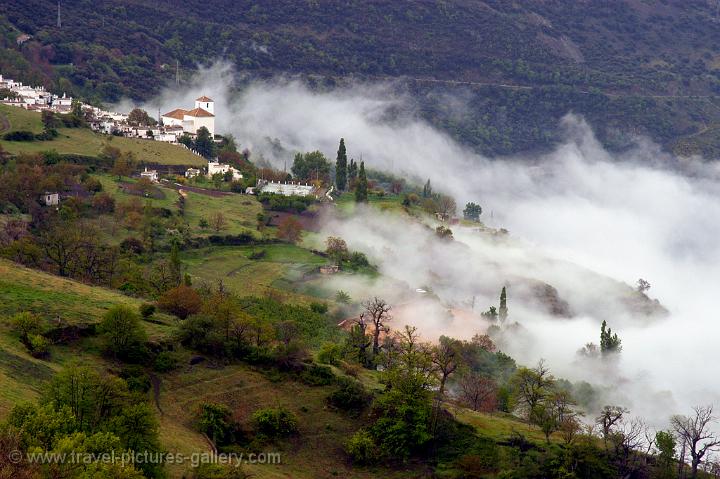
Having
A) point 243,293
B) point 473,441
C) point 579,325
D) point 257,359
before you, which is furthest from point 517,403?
point 579,325

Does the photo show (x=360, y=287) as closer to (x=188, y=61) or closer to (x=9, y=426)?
(x=9, y=426)

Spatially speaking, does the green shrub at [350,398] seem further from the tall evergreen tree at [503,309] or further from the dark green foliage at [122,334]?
the tall evergreen tree at [503,309]

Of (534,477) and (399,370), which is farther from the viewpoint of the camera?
(399,370)

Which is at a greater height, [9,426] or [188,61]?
[188,61]

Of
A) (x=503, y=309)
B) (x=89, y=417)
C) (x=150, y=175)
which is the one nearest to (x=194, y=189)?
(x=150, y=175)

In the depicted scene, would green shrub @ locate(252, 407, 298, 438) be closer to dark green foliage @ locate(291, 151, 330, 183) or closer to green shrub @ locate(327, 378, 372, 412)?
green shrub @ locate(327, 378, 372, 412)

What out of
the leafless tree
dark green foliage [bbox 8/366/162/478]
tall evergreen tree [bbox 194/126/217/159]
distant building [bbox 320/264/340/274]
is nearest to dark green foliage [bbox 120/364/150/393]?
dark green foliage [bbox 8/366/162/478]
